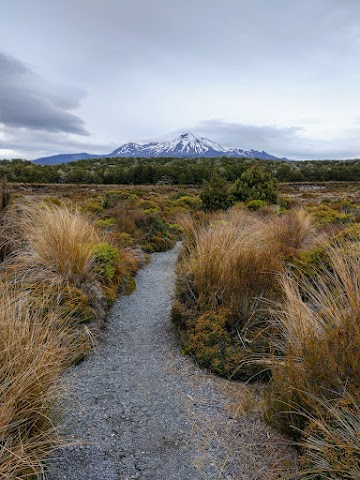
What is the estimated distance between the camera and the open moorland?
6.76ft

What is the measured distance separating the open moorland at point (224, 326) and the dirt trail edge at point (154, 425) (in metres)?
0.09

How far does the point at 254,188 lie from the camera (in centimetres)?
1533

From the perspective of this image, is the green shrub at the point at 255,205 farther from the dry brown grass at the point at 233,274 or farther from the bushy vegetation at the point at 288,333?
the dry brown grass at the point at 233,274

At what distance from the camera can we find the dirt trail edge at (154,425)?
233cm

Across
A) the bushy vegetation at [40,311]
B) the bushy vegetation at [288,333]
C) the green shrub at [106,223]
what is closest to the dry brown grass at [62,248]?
the bushy vegetation at [40,311]

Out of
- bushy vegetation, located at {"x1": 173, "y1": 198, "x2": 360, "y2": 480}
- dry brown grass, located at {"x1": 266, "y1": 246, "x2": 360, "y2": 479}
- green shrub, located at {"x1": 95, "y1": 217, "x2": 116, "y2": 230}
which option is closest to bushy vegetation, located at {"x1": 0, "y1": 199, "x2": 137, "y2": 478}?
bushy vegetation, located at {"x1": 173, "y1": 198, "x2": 360, "y2": 480}

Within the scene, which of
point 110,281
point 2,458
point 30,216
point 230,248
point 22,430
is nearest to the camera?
point 2,458

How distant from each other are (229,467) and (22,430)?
136 cm

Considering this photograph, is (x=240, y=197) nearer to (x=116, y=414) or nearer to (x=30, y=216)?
(x=30, y=216)

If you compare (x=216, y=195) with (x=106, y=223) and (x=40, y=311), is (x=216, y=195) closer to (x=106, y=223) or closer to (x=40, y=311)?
(x=106, y=223)

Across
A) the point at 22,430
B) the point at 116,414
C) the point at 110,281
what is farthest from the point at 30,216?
the point at 22,430

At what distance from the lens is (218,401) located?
122 inches

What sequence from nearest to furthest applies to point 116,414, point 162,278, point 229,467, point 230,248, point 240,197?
point 229,467 < point 116,414 < point 230,248 < point 162,278 < point 240,197

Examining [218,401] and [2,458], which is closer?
[2,458]
